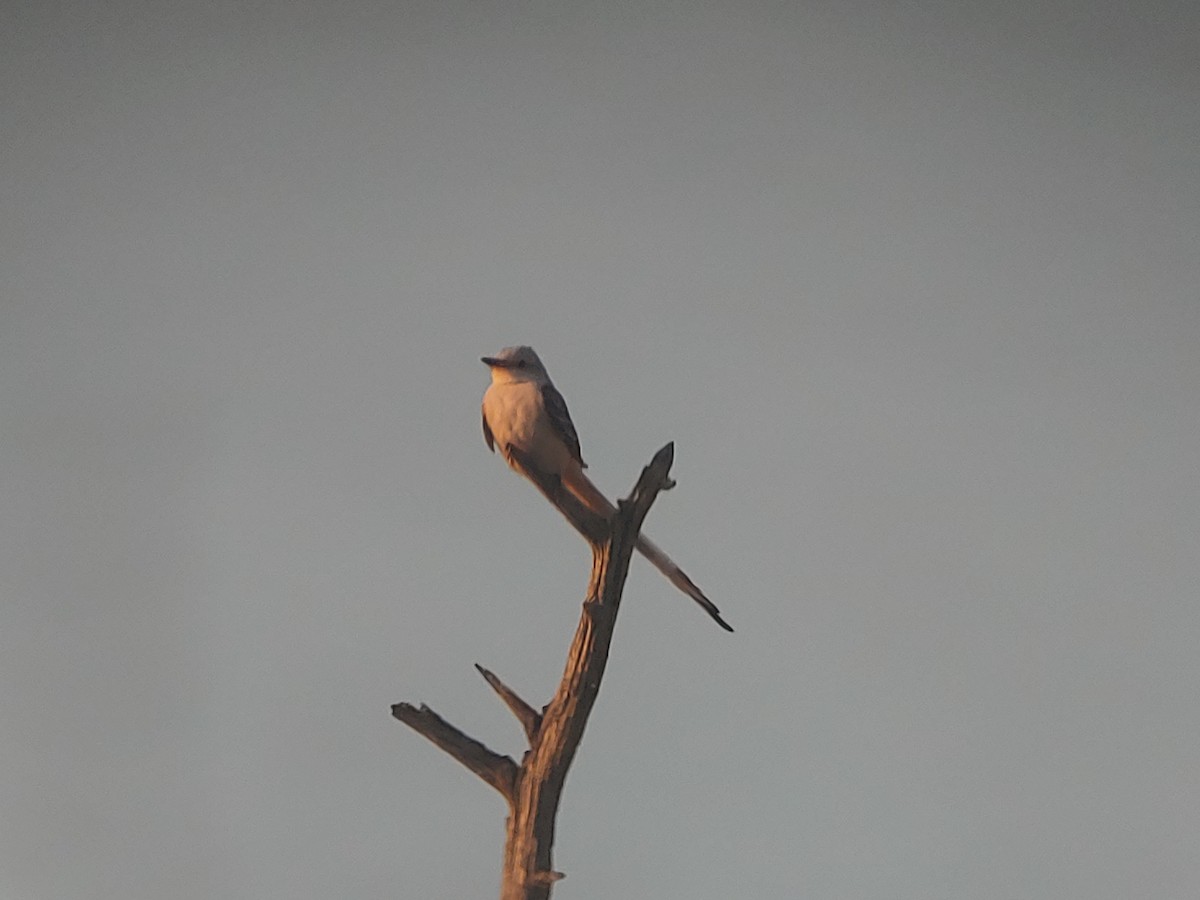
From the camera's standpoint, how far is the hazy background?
61.4 inches

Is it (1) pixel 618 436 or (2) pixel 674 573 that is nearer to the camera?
(2) pixel 674 573

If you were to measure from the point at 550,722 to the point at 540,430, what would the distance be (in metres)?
0.26

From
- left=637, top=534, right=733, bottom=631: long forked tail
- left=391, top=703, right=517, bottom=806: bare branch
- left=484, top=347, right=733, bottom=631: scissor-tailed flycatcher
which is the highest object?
left=484, top=347, right=733, bottom=631: scissor-tailed flycatcher

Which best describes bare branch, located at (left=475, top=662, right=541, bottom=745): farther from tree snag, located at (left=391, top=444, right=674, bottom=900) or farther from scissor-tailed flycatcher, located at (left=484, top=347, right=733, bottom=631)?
Result: scissor-tailed flycatcher, located at (left=484, top=347, right=733, bottom=631)

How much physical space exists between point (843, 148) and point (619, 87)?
1.09 ft

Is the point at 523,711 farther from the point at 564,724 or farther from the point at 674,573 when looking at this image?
the point at 674,573

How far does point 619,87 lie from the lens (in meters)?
1.77

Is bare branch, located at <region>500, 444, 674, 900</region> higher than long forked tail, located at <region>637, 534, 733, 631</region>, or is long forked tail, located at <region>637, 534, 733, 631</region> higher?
long forked tail, located at <region>637, 534, 733, 631</region>

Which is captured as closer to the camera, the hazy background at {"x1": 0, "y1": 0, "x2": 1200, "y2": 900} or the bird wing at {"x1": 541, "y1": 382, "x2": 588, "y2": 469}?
the bird wing at {"x1": 541, "y1": 382, "x2": 588, "y2": 469}

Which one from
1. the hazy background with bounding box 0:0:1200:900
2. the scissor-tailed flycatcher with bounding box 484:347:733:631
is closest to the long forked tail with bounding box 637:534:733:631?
the scissor-tailed flycatcher with bounding box 484:347:733:631

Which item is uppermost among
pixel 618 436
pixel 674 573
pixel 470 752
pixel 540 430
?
pixel 618 436

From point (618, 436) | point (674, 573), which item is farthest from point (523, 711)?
point (618, 436)

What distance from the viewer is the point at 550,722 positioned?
3.53 ft

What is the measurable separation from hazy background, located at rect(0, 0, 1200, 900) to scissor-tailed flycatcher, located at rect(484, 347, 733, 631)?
55 centimetres
